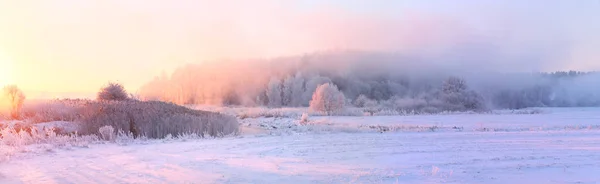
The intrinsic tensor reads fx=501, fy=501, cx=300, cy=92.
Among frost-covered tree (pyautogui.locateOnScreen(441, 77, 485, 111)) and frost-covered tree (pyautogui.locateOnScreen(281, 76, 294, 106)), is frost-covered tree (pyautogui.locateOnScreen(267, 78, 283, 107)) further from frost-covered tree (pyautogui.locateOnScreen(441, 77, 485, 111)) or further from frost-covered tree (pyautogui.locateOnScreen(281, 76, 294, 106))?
frost-covered tree (pyautogui.locateOnScreen(441, 77, 485, 111))

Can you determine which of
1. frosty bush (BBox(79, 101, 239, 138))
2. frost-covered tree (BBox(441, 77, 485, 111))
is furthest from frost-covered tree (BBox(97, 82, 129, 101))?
frost-covered tree (BBox(441, 77, 485, 111))

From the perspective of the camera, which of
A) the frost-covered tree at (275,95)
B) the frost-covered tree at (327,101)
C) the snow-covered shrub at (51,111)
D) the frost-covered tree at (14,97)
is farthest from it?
the frost-covered tree at (275,95)

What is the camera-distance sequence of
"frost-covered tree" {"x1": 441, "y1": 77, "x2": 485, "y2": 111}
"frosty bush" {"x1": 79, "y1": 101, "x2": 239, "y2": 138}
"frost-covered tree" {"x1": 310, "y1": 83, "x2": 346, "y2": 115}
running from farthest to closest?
"frost-covered tree" {"x1": 441, "y1": 77, "x2": 485, "y2": 111}
"frost-covered tree" {"x1": 310, "y1": 83, "x2": 346, "y2": 115}
"frosty bush" {"x1": 79, "y1": 101, "x2": 239, "y2": 138}

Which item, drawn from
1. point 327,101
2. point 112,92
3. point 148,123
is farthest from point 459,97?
point 148,123

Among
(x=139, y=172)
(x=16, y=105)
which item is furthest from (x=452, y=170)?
(x=16, y=105)

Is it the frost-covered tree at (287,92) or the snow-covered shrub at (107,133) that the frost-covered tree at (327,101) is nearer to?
the frost-covered tree at (287,92)

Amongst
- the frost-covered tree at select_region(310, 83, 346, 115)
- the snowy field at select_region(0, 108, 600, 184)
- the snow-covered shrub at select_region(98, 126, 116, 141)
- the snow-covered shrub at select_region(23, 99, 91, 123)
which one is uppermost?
the frost-covered tree at select_region(310, 83, 346, 115)

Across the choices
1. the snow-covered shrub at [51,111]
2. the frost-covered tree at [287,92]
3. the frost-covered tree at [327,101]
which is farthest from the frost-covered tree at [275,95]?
the snow-covered shrub at [51,111]

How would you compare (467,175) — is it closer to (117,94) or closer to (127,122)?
(127,122)

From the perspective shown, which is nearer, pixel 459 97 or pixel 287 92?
pixel 459 97

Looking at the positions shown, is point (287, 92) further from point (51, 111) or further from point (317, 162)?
point (317, 162)

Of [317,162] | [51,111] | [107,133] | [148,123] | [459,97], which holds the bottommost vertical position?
[317,162]

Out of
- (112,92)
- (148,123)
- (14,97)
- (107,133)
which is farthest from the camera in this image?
(112,92)

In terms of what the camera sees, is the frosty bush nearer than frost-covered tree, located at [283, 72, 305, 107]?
Yes
